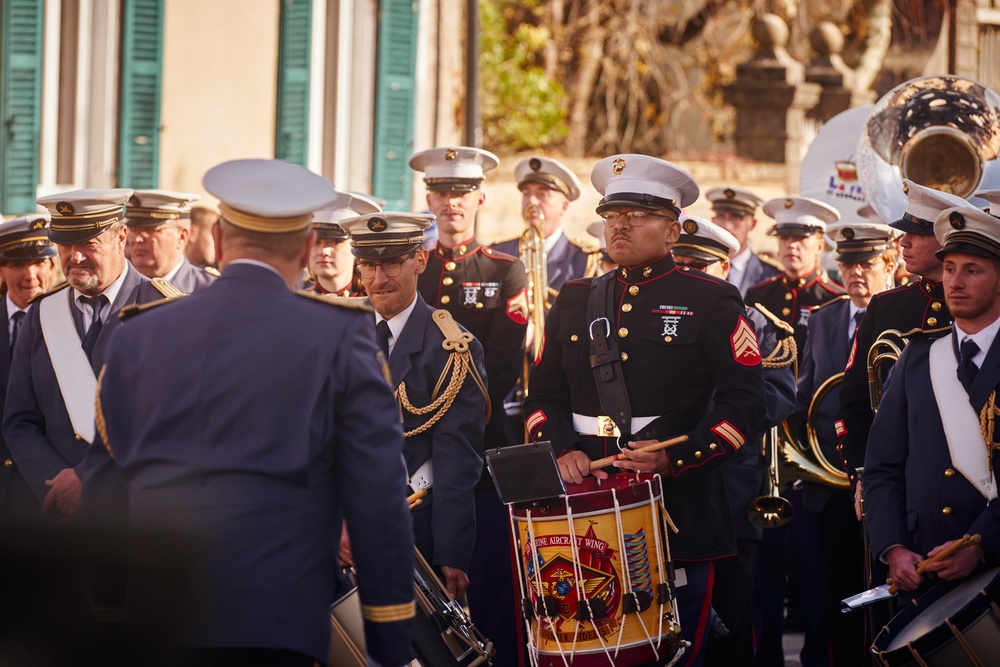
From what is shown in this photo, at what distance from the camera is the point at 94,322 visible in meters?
6.18

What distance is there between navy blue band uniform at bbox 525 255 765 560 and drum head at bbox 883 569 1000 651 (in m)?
0.91

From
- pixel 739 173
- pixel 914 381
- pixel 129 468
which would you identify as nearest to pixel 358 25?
pixel 739 173

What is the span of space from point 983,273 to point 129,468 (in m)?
3.13

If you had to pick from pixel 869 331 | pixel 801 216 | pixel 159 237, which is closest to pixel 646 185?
pixel 869 331

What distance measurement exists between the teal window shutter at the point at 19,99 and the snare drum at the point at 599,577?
26.7 feet

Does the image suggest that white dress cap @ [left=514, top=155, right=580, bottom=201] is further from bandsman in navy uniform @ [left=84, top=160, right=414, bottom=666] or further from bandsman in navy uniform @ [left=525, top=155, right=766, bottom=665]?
bandsman in navy uniform @ [left=84, top=160, right=414, bottom=666]

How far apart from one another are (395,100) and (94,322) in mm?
8933

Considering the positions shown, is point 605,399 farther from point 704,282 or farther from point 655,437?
point 704,282

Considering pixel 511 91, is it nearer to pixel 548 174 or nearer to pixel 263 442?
pixel 548 174

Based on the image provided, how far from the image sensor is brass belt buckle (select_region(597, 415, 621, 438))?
5.84 m

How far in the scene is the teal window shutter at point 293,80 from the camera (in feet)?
45.6

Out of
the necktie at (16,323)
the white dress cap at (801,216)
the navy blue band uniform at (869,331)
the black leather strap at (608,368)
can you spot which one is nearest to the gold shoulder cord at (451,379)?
the black leather strap at (608,368)

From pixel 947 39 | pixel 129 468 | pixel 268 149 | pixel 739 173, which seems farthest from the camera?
pixel 947 39

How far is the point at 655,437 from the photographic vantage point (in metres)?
5.75
